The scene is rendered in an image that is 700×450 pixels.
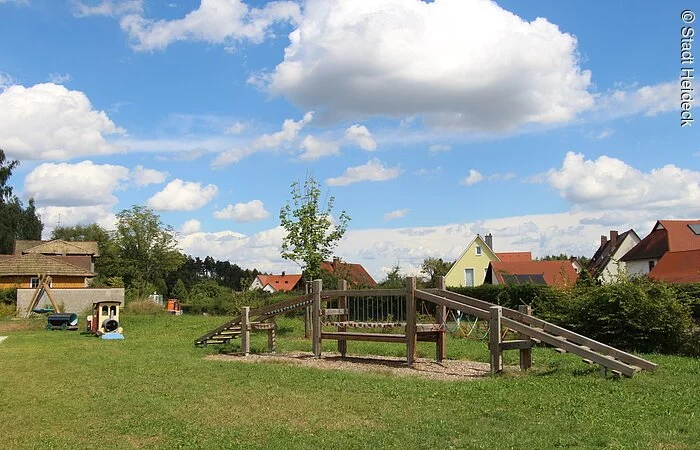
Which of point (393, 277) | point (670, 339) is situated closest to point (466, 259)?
point (393, 277)

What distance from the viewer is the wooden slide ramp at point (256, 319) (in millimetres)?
17453

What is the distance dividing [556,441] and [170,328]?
2305 cm

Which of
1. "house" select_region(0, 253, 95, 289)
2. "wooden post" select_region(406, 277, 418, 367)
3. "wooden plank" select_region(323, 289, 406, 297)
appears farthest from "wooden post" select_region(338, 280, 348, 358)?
"house" select_region(0, 253, 95, 289)

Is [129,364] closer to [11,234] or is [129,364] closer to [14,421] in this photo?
[14,421]

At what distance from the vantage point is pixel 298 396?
1008 centimetres

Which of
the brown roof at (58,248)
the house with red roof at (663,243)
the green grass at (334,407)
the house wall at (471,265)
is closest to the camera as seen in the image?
the green grass at (334,407)

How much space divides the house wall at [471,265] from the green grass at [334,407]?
43354mm

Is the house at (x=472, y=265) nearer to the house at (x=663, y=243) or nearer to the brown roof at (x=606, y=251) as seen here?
the brown roof at (x=606, y=251)

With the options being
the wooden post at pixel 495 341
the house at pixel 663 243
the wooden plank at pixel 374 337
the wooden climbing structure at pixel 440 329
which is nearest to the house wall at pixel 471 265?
the house at pixel 663 243

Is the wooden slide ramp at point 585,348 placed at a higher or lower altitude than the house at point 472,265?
lower

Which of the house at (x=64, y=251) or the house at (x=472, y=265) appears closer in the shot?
the house at (x=472, y=265)

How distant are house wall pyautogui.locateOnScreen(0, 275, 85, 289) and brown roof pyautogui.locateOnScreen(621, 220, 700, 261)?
39.9 m

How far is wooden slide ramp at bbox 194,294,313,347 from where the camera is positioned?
17.5 meters

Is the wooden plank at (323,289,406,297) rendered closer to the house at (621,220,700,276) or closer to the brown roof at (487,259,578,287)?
the house at (621,220,700,276)
